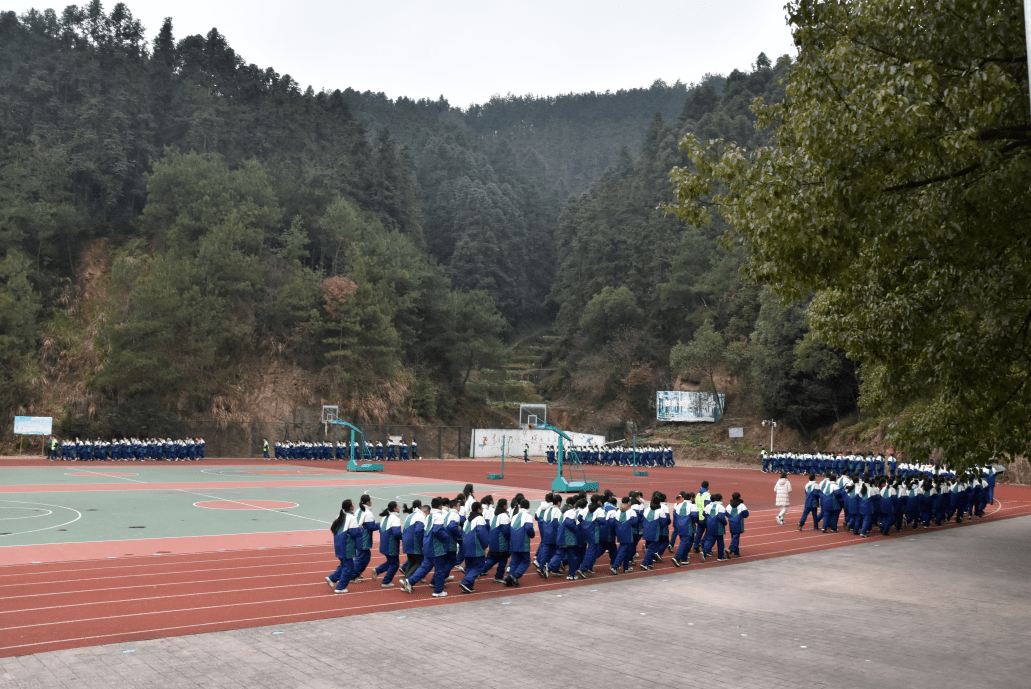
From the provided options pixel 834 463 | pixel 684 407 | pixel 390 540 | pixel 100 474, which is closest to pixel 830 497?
pixel 390 540

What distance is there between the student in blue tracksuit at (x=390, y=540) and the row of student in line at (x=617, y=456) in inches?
1401

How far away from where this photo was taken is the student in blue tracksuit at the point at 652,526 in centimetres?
1427

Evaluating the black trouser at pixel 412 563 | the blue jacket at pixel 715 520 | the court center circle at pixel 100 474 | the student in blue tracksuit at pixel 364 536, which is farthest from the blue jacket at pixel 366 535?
the court center circle at pixel 100 474

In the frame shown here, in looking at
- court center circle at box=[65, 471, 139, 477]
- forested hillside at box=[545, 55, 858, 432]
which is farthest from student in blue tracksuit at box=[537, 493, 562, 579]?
forested hillside at box=[545, 55, 858, 432]

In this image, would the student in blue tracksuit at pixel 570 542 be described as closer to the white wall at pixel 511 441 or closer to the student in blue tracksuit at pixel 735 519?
the student in blue tracksuit at pixel 735 519

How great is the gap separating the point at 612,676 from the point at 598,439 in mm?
48219

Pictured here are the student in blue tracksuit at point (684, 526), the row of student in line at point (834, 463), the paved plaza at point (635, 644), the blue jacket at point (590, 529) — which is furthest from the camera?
the row of student in line at point (834, 463)

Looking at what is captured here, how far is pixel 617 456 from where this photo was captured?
48.5 metres

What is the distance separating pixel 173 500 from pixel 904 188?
20.5 metres

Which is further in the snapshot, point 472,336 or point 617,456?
point 472,336

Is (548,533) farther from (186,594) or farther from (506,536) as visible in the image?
(186,594)

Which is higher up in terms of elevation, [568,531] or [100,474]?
[568,531]

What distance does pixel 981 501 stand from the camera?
2395 cm

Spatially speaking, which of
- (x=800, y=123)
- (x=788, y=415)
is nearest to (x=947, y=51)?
(x=800, y=123)
